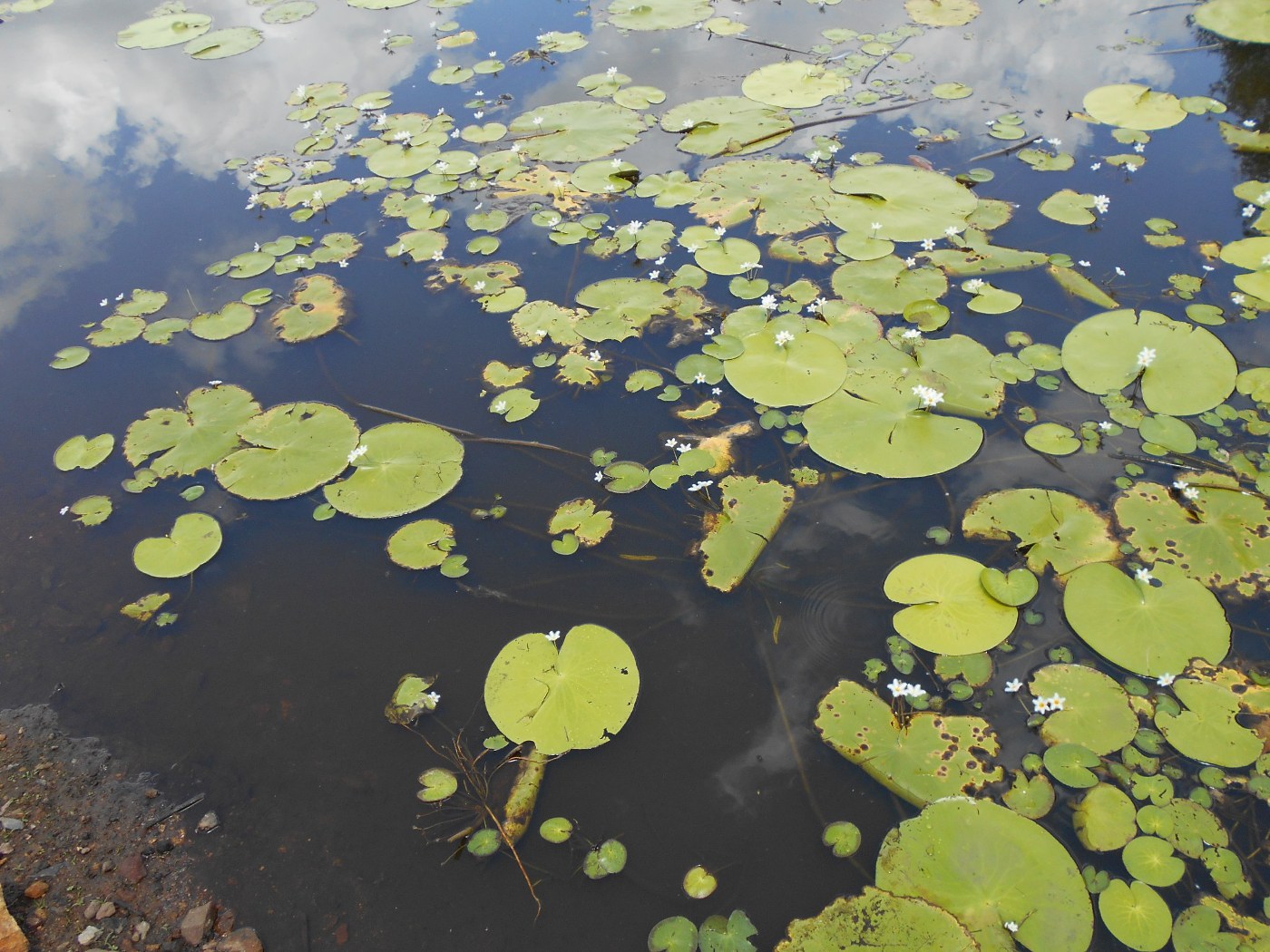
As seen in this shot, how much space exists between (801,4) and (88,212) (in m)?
8.23

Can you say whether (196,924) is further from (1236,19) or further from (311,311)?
(1236,19)

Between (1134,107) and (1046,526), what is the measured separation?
209 inches

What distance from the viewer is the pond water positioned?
289 centimetres

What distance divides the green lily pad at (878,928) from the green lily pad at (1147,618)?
139 cm

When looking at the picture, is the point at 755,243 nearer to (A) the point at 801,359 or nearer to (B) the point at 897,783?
(A) the point at 801,359

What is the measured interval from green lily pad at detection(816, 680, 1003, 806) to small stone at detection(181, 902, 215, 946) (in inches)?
98.5

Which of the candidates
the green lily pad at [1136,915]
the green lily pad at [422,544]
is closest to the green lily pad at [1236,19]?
the green lily pad at [1136,915]

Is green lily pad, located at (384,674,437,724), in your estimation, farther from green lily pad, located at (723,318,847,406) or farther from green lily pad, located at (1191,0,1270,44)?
green lily pad, located at (1191,0,1270,44)

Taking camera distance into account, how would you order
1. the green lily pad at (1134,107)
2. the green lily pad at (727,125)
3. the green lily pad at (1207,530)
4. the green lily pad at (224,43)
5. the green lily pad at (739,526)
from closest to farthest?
1. the green lily pad at (1207,530)
2. the green lily pad at (739,526)
3. the green lily pad at (1134,107)
4. the green lily pad at (727,125)
5. the green lily pad at (224,43)

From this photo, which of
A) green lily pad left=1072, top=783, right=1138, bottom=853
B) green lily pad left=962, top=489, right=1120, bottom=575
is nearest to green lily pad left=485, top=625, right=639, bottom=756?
green lily pad left=1072, top=783, right=1138, bottom=853

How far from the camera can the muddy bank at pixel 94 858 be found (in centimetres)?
276

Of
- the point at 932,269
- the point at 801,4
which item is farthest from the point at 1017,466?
the point at 801,4

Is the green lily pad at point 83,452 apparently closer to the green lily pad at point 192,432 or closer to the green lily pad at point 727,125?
the green lily pad at point 192,432

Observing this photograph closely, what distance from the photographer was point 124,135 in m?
8.30
